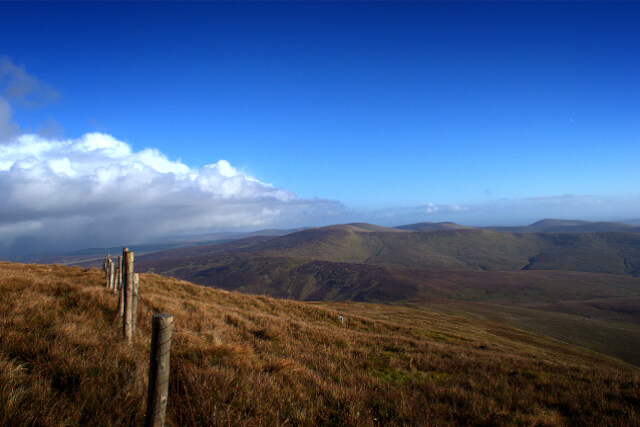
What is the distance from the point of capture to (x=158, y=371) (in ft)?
11.1

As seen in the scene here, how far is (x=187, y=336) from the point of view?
7695 millimetres

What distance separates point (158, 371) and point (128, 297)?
186 inches

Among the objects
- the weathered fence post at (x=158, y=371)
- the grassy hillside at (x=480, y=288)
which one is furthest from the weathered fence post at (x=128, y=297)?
the grassy hillside at (x=480, y=288)

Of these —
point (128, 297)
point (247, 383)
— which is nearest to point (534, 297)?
point (247, 383)

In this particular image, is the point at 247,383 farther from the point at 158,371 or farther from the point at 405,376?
the point at 405,376

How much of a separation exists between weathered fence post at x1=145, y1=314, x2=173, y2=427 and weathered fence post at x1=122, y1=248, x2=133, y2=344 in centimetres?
417

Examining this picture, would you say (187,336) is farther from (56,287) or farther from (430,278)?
(430,278)

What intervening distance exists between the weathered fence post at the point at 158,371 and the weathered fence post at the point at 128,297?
4.17 meters

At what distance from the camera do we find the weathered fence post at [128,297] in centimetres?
696

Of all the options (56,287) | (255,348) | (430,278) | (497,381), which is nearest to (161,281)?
(56,287)

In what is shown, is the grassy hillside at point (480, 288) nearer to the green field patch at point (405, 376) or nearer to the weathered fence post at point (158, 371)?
the green field patch at point (405, 376)

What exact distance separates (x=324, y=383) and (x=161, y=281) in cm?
2093

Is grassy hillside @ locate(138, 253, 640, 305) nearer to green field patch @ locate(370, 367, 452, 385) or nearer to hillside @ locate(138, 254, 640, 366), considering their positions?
hillside @ locate(138, 254, 640, 366)

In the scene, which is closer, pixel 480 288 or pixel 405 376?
pixel 405 376
